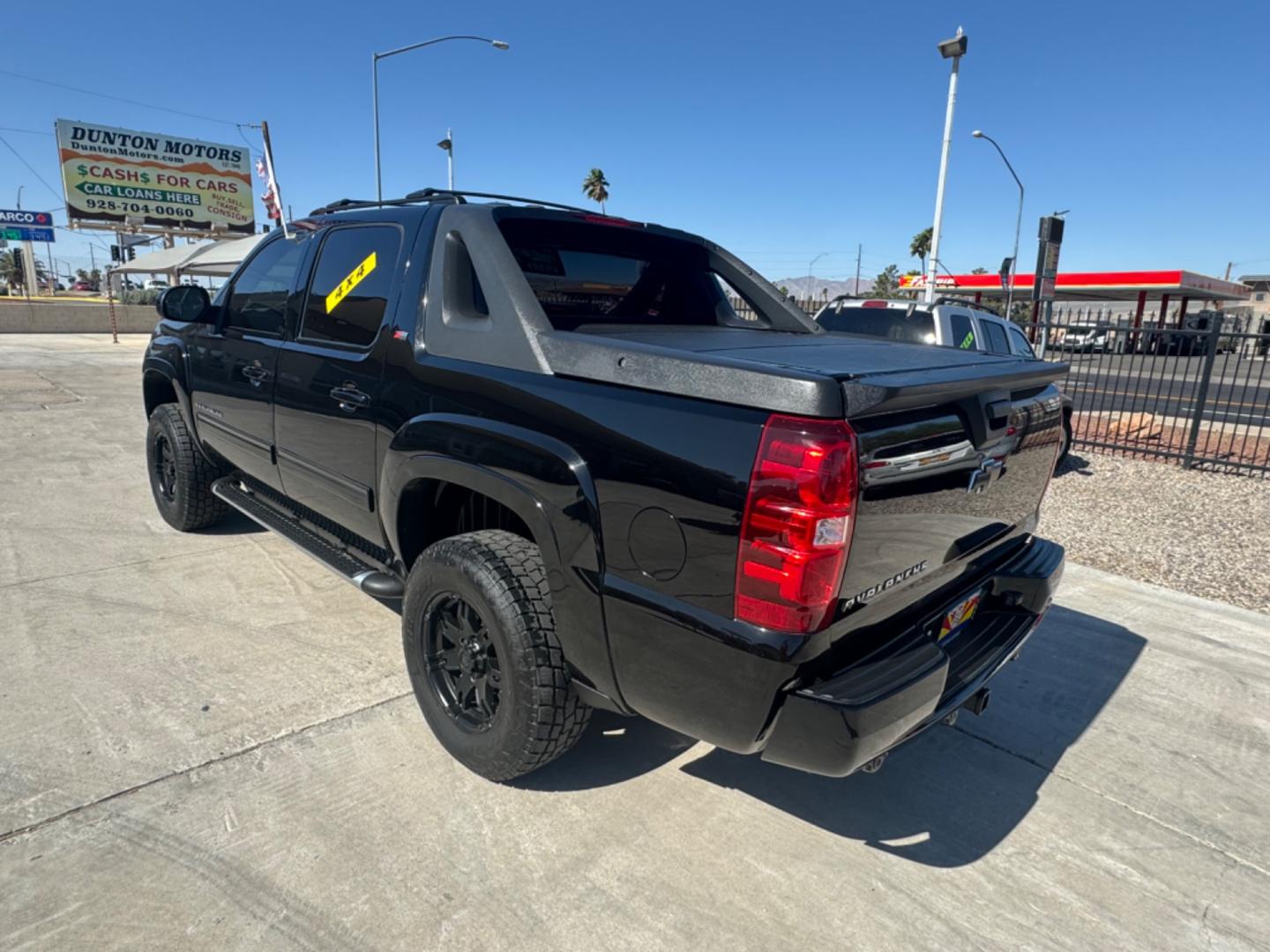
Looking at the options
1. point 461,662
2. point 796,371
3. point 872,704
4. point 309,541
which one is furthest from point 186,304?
point 872,704

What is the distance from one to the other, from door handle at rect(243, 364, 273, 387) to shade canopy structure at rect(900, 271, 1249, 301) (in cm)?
3133

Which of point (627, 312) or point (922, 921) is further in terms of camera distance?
point (627, 312)

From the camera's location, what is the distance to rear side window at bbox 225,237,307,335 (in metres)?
3.61

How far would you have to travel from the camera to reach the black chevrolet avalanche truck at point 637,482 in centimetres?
178

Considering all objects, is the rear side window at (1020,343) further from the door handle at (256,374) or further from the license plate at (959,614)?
the door handle at (256,374)

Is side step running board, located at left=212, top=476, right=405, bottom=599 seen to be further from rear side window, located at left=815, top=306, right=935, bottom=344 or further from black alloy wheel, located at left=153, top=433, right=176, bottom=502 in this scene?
rear side window, located at left=815, top=306, right=935, bottom=344

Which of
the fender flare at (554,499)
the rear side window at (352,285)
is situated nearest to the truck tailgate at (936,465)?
the fender flare at (554,499)

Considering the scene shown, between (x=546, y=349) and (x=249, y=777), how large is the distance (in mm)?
1759

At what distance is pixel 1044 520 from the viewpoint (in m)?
6.28

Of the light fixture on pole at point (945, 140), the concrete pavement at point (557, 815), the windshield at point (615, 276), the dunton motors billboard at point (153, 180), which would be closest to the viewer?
the concrete pavement at point (557, 815)

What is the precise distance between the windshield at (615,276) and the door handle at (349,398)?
783 mm

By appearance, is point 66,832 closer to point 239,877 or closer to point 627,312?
point 239,877

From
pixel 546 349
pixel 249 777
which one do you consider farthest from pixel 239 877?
pixel 546 349

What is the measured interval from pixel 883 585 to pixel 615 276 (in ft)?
5.99
